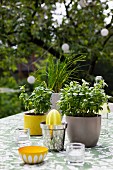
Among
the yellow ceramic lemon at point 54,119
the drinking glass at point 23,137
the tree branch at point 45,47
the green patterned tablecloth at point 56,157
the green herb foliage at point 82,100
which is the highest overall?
the tree branch at point 45,47

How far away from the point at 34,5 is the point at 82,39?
0.71 meters

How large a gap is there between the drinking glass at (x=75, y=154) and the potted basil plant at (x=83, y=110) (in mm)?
209

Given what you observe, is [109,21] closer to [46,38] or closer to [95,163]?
[46,38]

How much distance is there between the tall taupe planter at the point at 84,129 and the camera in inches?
55.2

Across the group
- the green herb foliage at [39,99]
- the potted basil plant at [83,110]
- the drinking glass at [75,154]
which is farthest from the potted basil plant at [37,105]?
the drinking glass at [75,154]

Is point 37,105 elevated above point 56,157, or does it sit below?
above

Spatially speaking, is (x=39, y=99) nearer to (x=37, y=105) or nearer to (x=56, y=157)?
(x=37, y=105)

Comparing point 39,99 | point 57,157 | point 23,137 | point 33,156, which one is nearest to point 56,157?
point 57,157

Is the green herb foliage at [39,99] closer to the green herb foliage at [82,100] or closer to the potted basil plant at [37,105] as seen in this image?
the potted basil plant at [37,105]

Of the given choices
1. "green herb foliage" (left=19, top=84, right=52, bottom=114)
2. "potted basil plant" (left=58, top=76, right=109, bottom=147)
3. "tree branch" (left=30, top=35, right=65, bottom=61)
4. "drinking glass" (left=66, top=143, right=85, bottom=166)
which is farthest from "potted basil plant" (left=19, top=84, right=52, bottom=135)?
"tree branch" (left=30, top=35, right=65, bottom=61)

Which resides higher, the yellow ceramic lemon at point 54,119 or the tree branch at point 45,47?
the tree branch at point 45,47

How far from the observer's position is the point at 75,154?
1.17 meters

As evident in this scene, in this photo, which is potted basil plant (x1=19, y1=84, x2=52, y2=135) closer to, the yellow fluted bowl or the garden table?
the garden table

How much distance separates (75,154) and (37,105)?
1.53 feet
